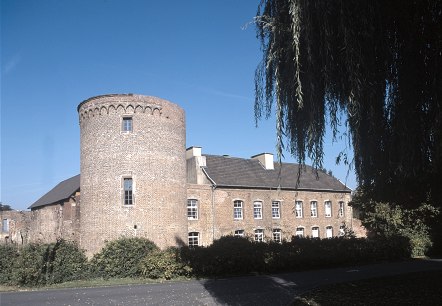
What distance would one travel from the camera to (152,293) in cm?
1405

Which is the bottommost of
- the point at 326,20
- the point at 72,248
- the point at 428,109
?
the point at 72,248

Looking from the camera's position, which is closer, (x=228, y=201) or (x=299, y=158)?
(x=299, y=158)

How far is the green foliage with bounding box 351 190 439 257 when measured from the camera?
85.5 ft

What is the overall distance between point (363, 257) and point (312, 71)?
19281 millimetres

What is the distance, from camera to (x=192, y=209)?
2928 cm

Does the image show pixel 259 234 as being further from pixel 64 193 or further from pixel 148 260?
pixel 64 193

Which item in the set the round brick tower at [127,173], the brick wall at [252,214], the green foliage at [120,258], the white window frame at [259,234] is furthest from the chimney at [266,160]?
the green foliage at [120,258]

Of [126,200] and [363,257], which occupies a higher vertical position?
[126,200]

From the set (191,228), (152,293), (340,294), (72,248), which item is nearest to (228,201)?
(191,228)

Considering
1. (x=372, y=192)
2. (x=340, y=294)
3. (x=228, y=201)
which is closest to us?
(x=372, y=192)

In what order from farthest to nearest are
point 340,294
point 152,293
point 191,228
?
point 191,228
point 152,293
point 340,294

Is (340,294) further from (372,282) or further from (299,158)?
(299,158)

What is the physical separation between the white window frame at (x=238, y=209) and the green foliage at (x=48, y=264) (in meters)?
14.0

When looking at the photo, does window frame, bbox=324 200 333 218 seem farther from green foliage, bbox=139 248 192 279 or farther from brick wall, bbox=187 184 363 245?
green foliage, bbox=139 248 192 279
